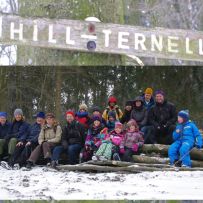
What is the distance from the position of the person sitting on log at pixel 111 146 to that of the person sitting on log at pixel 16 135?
1.50 m

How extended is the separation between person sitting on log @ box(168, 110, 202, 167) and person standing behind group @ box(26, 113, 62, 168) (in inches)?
82.1

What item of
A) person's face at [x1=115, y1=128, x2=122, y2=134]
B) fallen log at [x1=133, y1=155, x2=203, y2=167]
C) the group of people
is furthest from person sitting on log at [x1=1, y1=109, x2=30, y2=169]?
fallen log at [x1=133, y1=155, x2=203, y2=167]

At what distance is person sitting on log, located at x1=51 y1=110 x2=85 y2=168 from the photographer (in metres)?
8.07

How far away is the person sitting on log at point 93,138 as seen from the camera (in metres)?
7.98

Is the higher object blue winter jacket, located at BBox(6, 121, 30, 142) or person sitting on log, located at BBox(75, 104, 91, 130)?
person sitting on log, located at BBox(75, 104, 91, 130)

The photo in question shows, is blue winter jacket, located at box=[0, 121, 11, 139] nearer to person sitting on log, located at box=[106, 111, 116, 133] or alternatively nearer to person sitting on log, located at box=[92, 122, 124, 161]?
person sitting on log, located at box=[106, 111, 116, 133]

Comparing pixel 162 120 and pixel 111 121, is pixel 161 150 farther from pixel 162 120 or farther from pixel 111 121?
pixel 111 121

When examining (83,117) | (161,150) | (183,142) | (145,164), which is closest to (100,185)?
(145,164)

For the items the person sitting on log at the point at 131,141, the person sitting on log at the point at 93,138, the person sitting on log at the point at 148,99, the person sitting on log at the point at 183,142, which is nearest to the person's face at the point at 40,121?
the person sitting on log at the point at 93,138

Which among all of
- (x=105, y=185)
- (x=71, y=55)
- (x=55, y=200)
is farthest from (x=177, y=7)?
(x=55, y=200)

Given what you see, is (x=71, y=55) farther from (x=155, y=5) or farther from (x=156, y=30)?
(x=155, y=5)

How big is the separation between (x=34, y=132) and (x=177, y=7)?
8195 millimetres

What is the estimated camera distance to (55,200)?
5090 mm

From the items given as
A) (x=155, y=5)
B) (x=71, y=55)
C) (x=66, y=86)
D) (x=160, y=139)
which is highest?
(x=155, y=5)
